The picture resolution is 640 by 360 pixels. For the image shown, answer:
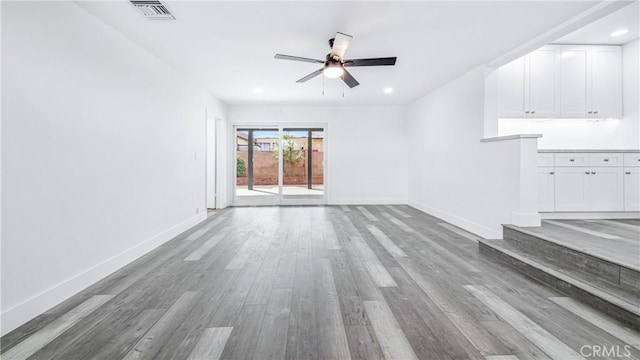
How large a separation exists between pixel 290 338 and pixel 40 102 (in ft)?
7.52

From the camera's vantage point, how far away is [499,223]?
3.41 m

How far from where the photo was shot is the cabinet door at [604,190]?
11.9ft

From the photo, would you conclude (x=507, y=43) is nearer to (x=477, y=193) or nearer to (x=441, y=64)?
(x=441, y=64)

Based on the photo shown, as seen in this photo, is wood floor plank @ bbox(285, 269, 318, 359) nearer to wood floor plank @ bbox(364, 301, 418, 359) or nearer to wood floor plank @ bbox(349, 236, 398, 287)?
wood floor plank @ bbox(364, 301, 418, 359)

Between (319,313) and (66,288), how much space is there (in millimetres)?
1922

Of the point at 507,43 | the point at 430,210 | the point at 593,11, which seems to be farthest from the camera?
the point at 430,210

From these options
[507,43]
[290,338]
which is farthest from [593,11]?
[290,338]

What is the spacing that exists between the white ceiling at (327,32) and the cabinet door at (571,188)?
6.11 feet

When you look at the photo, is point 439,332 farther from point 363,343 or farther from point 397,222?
point 397,222

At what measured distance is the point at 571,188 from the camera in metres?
3.63

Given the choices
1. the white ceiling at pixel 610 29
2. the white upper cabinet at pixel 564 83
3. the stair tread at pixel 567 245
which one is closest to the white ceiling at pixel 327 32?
the white upper cabinet at pixel 564 83

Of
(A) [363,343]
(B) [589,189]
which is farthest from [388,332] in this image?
(B) [589,189]

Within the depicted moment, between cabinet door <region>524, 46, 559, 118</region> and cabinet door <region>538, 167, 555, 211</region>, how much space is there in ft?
2.88

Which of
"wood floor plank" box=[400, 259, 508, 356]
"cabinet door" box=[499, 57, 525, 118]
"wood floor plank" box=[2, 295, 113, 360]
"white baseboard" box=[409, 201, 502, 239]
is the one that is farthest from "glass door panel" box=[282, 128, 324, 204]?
"wood floor plank" box=[2, 295, 113, 360]
